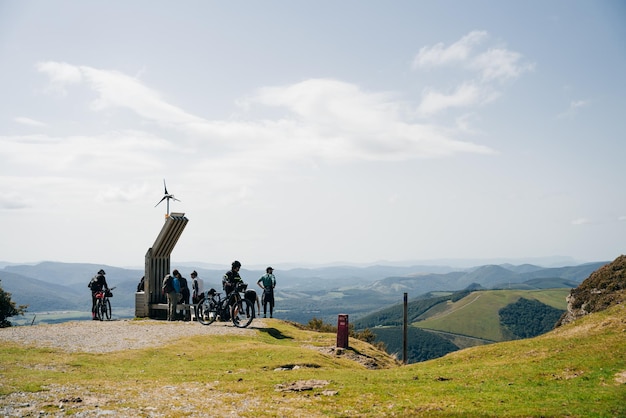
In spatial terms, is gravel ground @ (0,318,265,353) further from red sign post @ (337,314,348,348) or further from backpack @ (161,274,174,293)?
red sign post @ (337,314,348,348)

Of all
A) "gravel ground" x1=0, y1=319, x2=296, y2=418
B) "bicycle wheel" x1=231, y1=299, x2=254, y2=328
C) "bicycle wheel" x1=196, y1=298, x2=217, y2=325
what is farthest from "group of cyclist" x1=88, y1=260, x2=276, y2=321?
"gravel ground" x1=0, y1=319, x2=296, y2=418

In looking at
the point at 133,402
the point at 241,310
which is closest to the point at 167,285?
the point at 241,310

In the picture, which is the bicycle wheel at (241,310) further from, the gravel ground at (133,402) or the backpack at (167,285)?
the gravel ground at (133,402)

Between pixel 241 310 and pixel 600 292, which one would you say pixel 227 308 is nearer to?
pixel 241 310

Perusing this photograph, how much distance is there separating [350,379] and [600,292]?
18.9 m

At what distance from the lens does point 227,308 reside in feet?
99.8

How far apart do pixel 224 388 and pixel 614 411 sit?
9.63 metres

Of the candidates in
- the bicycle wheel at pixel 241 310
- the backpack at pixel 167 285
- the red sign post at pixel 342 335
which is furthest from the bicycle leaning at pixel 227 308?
the red sign post at pixel 342 335

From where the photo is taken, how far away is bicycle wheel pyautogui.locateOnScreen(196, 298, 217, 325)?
29.6 metres

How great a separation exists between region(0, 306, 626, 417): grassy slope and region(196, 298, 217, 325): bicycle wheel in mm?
7726

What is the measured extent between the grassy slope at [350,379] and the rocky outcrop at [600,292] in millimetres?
6129

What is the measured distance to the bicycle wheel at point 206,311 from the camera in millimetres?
29625

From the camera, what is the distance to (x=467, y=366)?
1734 centimetres

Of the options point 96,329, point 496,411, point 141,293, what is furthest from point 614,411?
point 141,293
